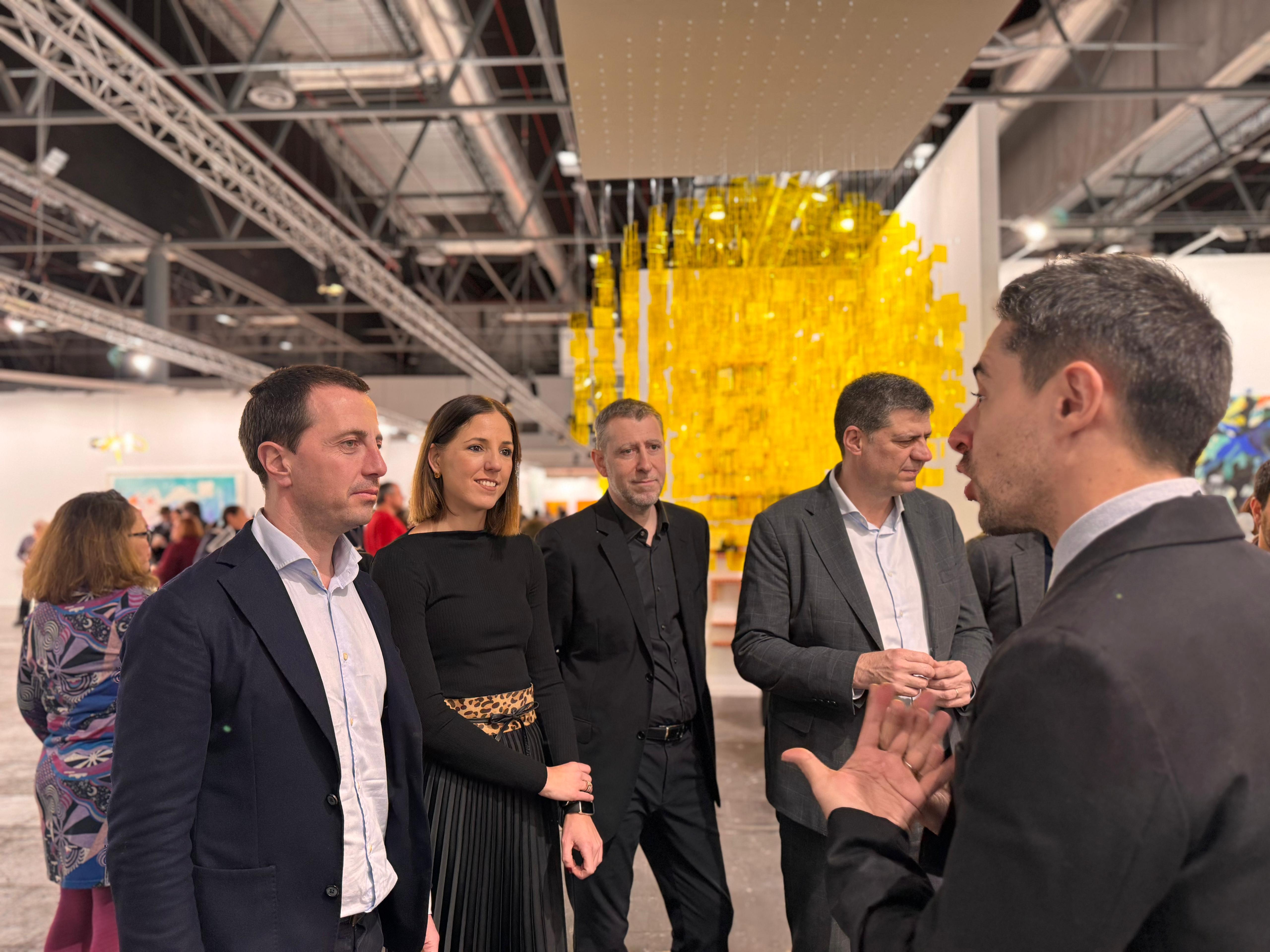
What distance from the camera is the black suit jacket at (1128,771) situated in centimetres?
69

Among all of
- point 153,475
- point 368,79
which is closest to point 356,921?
point 368,79

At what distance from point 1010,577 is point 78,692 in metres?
2.67

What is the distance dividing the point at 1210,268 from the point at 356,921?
796 centimetres

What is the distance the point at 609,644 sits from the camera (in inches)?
97.5

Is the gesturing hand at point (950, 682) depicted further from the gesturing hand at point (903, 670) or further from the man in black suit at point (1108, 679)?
the man in black suit at point (1108, 679)

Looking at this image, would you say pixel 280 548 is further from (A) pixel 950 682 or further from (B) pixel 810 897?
(B) pixel 810 897

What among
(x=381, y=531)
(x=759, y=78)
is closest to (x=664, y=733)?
(x=759, y=78)

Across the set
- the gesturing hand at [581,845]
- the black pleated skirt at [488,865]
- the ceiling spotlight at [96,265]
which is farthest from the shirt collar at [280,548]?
the ceiling spotlight at [96,265]

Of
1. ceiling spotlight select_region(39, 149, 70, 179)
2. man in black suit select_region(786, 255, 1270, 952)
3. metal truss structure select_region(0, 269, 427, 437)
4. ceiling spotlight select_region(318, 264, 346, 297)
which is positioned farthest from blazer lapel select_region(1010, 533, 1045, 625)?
metal truss structure select_region(0, 269, 427, 437)

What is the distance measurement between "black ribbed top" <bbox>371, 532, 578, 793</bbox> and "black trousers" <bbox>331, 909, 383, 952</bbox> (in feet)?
1.39

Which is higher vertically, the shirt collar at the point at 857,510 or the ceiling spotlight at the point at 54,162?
the ceiling spotlight at the point at 54,162

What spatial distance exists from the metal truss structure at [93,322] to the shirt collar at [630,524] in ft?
28.4

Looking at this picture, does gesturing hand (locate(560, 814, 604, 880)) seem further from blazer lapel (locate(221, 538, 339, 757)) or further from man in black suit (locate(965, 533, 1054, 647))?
man in black suit (locate(965, 533, 1054, 647))

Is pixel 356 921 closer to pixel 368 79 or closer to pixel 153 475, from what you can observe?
pixel 368 79
